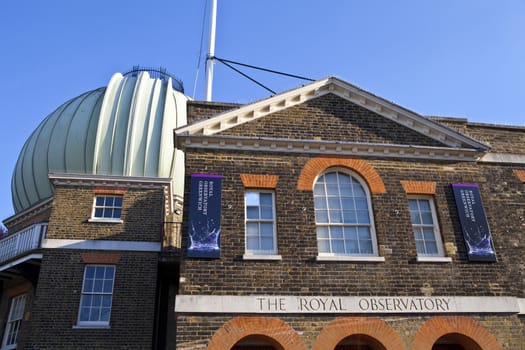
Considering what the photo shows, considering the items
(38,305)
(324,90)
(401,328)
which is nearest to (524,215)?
(401,328)

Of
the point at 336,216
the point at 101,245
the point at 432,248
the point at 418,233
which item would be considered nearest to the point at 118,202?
the point at 101,245

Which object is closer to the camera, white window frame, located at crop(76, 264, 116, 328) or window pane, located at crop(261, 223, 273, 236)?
window pane, located at crop(261, 223, 273, 236)

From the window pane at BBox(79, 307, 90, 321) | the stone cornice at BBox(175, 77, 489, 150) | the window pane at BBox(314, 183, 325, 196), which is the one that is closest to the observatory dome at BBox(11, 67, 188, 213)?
the window pane at BBox(79, 307, 90, 321)

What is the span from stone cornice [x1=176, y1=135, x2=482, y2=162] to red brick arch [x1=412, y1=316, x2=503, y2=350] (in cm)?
467

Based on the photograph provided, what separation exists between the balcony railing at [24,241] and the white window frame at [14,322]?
1.87 m

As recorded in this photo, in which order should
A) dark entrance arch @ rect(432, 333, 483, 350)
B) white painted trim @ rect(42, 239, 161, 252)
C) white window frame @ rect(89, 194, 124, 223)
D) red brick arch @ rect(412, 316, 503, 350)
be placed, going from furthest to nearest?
white window frame @ rect(89, 194, 124, 223), white painted trim @ rect(42, 239, 161, 252), dark entrance arch @ rect(432, 333, 483, 350), red brick arch @ rect(412, 316, 503, 350)

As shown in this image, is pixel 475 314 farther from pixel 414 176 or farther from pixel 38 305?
pixel 38 305

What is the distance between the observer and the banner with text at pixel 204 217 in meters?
10.9

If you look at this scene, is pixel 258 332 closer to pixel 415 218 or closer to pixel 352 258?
pixel 352 258

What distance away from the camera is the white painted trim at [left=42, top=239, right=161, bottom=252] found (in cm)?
1600

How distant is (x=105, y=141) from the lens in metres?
20.2

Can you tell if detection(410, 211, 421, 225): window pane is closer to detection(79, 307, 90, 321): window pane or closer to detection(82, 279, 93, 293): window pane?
detection(82, 279, 93, 293): window pane

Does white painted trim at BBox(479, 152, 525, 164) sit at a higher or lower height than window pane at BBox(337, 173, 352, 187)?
higher

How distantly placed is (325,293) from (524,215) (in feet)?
24.5
